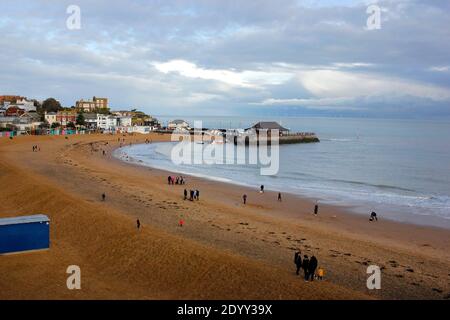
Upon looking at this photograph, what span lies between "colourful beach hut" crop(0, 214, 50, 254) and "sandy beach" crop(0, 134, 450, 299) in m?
0.31

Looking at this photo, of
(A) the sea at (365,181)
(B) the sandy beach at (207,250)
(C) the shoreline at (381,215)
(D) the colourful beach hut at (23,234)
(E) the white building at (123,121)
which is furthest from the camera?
(E) the white building at (123,121)

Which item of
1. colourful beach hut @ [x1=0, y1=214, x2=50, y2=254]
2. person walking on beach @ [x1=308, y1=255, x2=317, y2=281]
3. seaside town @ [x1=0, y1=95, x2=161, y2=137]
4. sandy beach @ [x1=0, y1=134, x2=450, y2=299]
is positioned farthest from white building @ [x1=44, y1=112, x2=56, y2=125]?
person walking on beach @ [x1=308, y1=255, x2=317, y2=281]

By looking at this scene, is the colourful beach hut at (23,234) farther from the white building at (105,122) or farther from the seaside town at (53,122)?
the white building at (105,122)

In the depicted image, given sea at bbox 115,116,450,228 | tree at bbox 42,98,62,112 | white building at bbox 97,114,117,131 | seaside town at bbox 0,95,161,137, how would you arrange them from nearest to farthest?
sea at bbox 115,116,450,228 → seaside town at bbox 0,95,161,137 → white building at bbox 97,114,117,131 → tree at bbox 42,98,62,112

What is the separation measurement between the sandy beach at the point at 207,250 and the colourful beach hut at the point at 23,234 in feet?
1.03

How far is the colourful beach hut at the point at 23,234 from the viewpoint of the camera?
1320 cm

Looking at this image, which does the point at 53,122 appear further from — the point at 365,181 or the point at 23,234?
the point at 23,234

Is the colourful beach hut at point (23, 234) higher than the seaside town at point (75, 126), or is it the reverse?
the seaside town at point (75, 126)

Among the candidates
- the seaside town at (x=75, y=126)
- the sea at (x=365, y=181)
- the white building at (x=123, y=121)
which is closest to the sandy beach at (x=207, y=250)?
the sea at (x=365, y=181)

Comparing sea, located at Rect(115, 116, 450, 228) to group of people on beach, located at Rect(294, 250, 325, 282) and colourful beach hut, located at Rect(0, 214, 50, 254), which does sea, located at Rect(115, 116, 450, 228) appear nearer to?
group of people on beach, located at Rect(294, 250, 325, 282)

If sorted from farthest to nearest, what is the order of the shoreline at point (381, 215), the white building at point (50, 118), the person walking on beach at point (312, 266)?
the white building at point (50, 118) → the shoreline at point (381, 215) → the person walking on beach at point (312, 266)

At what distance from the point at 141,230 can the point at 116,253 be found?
176 cm

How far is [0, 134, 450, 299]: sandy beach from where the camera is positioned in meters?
11.2
